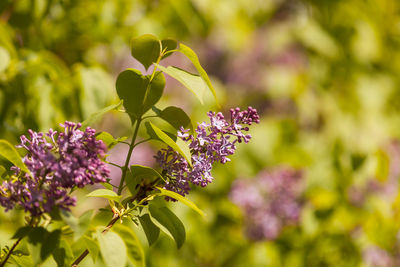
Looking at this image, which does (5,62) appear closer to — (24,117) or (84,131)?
(24,117)

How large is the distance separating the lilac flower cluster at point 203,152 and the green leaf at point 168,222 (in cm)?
3

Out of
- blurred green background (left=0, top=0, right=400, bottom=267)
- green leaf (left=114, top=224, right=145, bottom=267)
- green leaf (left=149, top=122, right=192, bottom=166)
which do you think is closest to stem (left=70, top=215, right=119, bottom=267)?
green leaf (left=114, top=224, right=145, bottom=267)

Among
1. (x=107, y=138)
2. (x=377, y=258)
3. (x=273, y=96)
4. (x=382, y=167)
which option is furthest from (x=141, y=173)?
(x=273, y=96)

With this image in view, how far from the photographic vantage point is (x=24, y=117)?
124cm

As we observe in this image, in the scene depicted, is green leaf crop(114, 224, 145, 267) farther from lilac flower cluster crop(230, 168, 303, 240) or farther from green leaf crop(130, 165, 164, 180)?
lilac flower cluster crop(230, 168, 303, 240)

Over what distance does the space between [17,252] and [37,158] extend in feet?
0.62

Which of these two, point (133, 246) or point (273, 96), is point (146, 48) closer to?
point (133, 246)

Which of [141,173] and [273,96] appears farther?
[273,96]

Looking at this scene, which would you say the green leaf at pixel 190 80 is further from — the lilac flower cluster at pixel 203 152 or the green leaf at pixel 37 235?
the green leaf at pixel 37 235

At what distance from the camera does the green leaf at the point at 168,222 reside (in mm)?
682

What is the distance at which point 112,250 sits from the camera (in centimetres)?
59

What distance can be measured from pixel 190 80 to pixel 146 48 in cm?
8

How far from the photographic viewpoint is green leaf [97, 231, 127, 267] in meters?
0.58

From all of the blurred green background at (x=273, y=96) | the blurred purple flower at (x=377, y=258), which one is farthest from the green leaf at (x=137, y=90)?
the blurred purple flower at (x=377, y=258)
